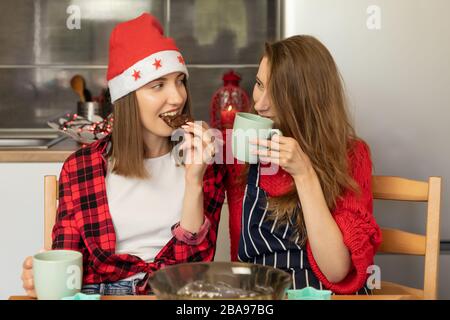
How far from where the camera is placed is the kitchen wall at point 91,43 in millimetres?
2850

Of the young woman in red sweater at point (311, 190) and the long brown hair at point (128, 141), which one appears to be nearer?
the young woman in red sweater at point (311, 190)

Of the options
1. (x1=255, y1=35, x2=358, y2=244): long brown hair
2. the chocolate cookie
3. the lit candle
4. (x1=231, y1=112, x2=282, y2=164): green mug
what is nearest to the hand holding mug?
(x1=231, y1=112, x2=282, y2=164): green mug

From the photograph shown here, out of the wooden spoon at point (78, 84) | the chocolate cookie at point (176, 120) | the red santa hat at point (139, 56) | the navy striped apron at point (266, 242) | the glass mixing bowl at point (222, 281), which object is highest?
the red santa hat at point (139, 56)

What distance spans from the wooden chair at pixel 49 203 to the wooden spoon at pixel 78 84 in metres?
1.29

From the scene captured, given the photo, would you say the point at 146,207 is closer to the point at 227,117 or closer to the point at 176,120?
the point at 176,120

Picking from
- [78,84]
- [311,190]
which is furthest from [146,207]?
[78,84]

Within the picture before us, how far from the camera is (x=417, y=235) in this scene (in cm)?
157

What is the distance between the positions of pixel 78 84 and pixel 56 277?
6.01ft

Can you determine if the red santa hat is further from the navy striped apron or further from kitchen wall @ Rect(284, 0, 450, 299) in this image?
kitchen wall @ Rect(284, 0, 450, 299)

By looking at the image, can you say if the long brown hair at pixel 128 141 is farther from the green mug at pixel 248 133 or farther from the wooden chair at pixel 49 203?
the green mug at pixel 248 133

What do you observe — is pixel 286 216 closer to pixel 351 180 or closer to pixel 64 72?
pixel 351 180

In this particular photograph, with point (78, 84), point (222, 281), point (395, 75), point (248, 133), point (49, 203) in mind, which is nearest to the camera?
point (222, 281)

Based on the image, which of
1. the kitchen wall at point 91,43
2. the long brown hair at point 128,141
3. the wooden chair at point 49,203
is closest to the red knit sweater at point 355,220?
the long brown hair at point 128,141
